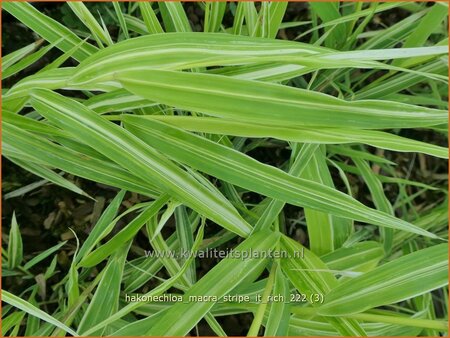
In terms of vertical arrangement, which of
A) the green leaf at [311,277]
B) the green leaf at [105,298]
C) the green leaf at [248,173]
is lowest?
the green leaf at [105,298]

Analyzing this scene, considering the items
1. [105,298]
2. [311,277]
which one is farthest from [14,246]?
[311,277]

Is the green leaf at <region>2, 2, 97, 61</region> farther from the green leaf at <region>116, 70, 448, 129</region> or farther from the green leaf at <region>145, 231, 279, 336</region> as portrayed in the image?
the green leaf at <region>145, 231, 279, 336</region>

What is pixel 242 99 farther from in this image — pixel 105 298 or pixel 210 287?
pixel 105 298

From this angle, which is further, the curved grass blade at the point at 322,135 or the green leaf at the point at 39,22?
the green leaf at the point at 39,22

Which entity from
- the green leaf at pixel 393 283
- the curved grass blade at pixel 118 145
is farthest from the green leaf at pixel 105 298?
the green leaf at pixel 393 283

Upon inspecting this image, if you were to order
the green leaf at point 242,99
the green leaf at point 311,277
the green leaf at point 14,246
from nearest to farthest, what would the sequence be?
the green leaf at point 242,99 < the green leaf at point 311,277 < the green leaf at point 14,246

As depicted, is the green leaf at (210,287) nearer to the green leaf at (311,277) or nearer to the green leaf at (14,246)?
the green leaf at (311,277)

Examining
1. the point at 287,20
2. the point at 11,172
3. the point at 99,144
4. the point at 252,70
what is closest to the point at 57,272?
the point at 11,172

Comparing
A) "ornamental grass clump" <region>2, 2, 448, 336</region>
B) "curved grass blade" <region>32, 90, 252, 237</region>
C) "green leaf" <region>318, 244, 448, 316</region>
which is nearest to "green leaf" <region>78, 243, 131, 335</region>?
"ornamental grass clump" <region>2, 2, 448, 336</region>

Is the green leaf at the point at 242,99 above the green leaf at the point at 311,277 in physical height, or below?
above
